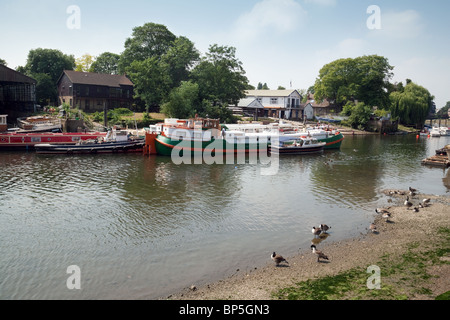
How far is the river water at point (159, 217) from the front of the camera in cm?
1447

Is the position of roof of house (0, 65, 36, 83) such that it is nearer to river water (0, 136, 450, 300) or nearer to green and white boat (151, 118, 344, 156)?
river water (0, 136, 450, 300)

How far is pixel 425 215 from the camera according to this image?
70.8 ft

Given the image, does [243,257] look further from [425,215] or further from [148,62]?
[148,62]

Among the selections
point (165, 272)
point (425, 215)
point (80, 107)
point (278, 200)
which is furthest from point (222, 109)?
point (165, 272)

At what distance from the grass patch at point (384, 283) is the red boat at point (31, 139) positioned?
40872 mm

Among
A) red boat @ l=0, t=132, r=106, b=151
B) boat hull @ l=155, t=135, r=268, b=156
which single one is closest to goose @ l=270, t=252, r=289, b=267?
boat hull @ l=155, t=135, r=268, b=156

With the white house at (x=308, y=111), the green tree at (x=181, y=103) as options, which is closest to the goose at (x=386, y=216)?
the green tree at (x=181, y=103)

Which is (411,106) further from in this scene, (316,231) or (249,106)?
(316,231)

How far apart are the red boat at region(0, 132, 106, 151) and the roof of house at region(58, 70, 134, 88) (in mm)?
29356

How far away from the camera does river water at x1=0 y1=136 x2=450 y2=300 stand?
1447 centimetres

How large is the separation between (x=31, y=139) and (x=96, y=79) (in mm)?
34565

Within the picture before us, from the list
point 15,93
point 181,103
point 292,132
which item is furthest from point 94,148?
point 292,132

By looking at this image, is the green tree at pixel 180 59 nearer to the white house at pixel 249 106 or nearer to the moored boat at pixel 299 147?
the white house at pixel 249 106
